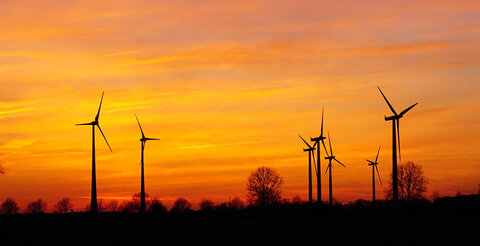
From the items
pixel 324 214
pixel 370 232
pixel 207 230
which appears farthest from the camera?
pixel 324 214

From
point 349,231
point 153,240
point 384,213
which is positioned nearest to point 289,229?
point 349,231

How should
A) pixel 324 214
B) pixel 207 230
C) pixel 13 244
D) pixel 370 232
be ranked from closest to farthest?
pixel 13 244 < pixel 370 232 < pixel 207 230 < pixel 324 214

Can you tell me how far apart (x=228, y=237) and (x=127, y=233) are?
12646mm

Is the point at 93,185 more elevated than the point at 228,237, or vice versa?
the point at 93,185

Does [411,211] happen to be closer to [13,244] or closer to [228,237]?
[228,237]

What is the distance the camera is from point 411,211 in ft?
350

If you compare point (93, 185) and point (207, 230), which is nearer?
point (207, 230)

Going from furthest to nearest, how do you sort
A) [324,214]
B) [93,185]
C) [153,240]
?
[324,214], [93,185], [153,240]

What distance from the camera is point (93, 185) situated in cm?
10550

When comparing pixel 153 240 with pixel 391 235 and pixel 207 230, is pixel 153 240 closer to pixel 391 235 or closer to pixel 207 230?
pixel 207 230

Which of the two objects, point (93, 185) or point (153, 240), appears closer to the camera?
point (153, 240)

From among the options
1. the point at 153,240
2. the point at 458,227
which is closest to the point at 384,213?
the point at 458,227

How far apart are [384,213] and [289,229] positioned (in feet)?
106

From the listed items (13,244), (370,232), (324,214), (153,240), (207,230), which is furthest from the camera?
(324,214)
